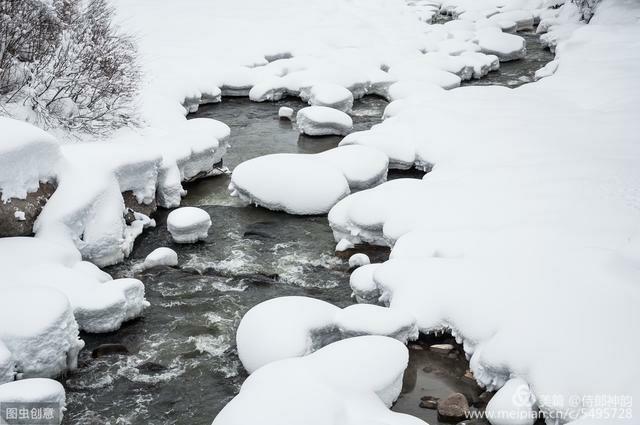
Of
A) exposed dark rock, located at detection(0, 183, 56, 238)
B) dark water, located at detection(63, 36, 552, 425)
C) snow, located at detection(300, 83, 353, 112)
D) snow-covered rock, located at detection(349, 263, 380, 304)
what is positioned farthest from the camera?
snow, located at detection(300, 83, 353, 112)

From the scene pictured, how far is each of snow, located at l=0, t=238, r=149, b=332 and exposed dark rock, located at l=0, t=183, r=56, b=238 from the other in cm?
23

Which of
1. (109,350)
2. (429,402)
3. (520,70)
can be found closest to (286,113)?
(520,70)

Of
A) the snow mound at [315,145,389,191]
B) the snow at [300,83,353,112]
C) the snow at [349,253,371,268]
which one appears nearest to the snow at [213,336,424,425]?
the snow at [349,253,371,268]

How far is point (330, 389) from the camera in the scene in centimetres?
613

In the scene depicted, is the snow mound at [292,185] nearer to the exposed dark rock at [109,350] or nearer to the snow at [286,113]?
the exposed dark rock at [109,350]

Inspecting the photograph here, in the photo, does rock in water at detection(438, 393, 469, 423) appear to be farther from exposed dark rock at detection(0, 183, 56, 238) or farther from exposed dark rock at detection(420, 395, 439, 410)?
exposed dark rock at detection(0, 183, 56, 238)

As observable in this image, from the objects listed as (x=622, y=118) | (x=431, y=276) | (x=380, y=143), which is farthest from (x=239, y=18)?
(x=431, y=276)

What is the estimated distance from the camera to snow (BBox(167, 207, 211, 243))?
993cm

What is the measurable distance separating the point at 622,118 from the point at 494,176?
412 centimetres

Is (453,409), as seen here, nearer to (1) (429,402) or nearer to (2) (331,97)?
(1) (429,402)

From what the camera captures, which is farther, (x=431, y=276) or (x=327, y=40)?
(x=327, y=40)

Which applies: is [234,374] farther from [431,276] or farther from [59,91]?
[59,91]

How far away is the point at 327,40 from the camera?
2153cm

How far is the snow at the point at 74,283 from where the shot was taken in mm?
7887
